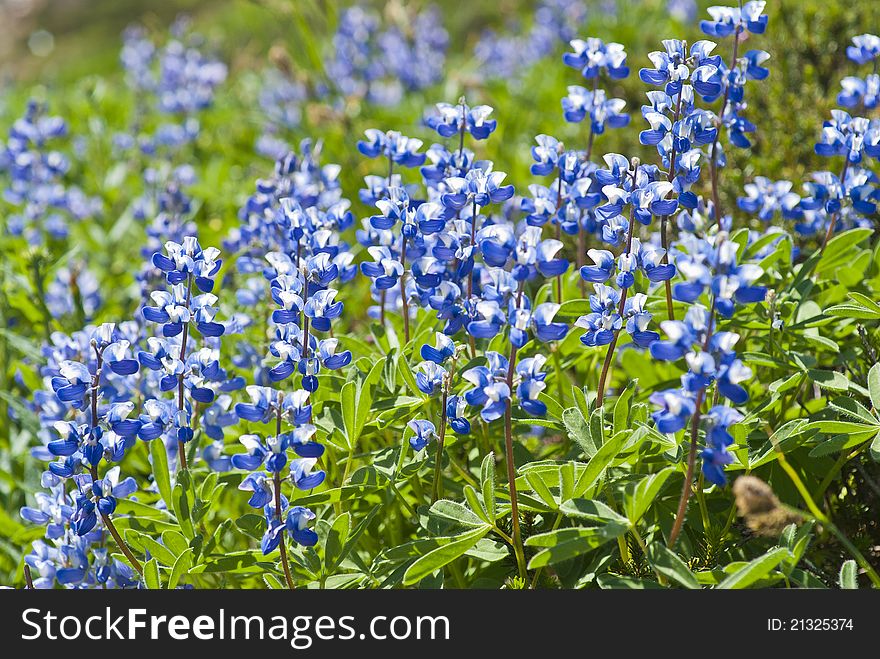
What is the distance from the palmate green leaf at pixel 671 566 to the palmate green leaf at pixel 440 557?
0.37 m

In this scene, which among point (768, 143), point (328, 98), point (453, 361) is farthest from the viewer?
point (328, 98)

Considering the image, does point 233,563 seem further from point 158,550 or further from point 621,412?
point 621,412

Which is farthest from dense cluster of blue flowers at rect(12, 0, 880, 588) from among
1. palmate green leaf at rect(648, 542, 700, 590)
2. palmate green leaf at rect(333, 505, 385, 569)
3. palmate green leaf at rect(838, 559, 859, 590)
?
palmate green leaf at rect(838, 559, 859, 590)

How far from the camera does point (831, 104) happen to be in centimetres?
375

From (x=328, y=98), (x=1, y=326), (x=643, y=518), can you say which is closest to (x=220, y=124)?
(x=328, y=98)

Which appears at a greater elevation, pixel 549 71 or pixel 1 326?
pixel 549 71

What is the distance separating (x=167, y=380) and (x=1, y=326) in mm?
1987

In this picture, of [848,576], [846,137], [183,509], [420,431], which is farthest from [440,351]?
[846,137]

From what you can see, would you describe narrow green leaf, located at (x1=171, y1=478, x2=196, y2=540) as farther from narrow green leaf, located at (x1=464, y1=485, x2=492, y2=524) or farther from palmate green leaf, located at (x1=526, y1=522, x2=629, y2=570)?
palmate green leaf, located at (x1=526, y1=522, x2=629, y2=570)

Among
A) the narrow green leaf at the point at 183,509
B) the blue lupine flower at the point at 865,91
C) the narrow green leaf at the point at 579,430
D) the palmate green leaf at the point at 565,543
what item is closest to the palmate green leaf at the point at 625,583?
the palmate green leaf at the point at 565,543

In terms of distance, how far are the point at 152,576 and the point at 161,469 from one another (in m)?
0.36

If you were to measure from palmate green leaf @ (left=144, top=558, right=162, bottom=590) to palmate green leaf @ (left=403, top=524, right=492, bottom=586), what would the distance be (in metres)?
0.65

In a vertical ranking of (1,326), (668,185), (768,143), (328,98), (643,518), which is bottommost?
(643,518)
